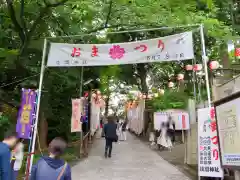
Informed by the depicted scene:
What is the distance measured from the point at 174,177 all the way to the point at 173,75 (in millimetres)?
18543

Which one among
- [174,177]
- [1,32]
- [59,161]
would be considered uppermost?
[1,32]

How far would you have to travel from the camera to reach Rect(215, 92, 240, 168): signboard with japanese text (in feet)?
18.9

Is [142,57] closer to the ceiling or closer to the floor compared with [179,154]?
closer to the ceiling

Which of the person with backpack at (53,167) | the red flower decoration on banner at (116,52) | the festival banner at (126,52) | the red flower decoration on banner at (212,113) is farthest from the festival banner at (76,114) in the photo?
the person with backpack at (53,167)

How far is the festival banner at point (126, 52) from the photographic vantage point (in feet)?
25.8

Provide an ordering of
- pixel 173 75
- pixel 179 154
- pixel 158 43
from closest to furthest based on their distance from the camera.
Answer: pixel 158 43 → pixel 179 154 → pixel 173 75

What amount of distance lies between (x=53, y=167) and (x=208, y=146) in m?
4.83

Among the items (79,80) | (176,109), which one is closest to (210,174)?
(79,80)

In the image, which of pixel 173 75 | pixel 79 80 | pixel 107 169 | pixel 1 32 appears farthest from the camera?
pixel 173 75

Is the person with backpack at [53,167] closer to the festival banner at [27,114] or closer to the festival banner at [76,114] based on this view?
the festival banner at [27,114]

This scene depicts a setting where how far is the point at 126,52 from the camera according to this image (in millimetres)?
8234

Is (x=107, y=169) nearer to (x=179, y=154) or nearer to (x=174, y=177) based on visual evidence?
(x=174, y=177)

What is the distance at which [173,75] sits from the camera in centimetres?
2717

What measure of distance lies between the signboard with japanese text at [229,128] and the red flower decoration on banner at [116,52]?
294 centimetres
